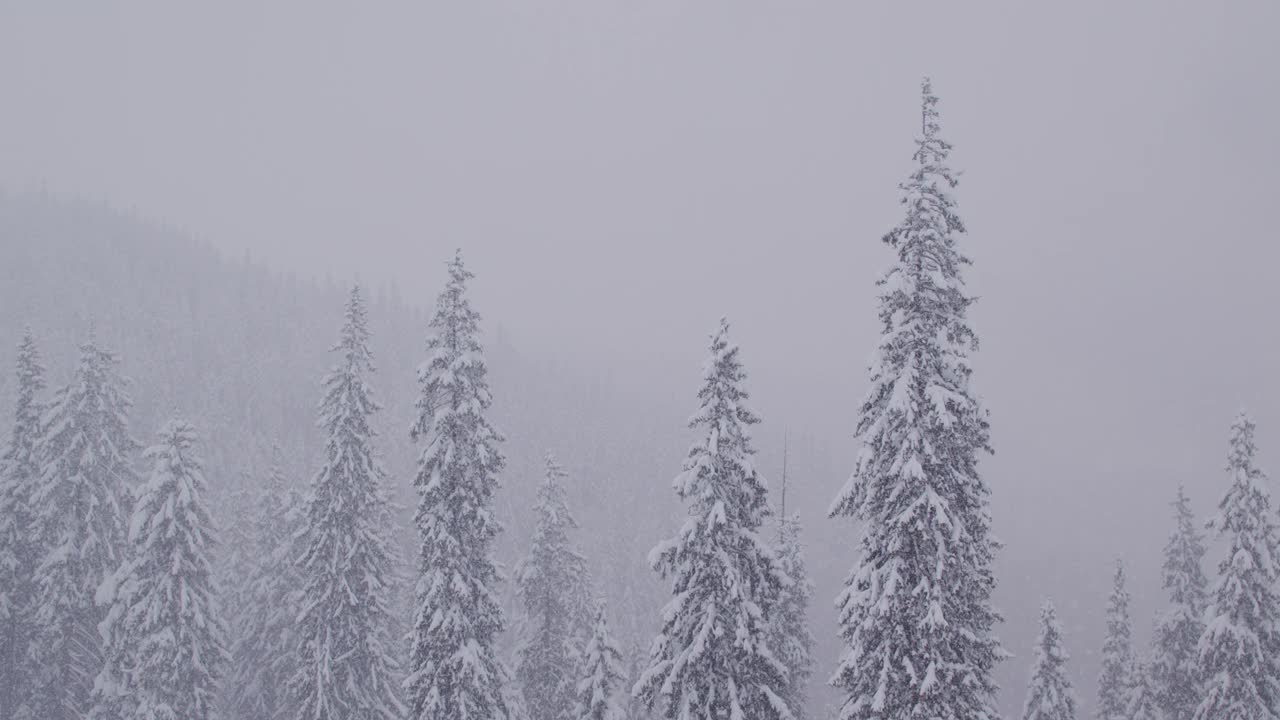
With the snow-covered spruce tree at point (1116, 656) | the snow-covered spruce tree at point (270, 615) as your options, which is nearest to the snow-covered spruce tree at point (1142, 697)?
the snow-covered spruce tree at point (1116, 656)

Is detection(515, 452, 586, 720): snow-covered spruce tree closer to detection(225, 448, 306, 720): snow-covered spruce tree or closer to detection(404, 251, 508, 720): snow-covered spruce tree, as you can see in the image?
detection(404, 251, 508, 720): snow-covered spruce tree

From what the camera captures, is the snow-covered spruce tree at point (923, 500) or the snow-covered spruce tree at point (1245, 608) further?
the snow-covered spruce tree at point (1245, 608)

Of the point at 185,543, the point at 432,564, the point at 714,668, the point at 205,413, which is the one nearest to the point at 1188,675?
the point at 714,668

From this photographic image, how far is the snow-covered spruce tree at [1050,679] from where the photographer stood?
90.0 feet

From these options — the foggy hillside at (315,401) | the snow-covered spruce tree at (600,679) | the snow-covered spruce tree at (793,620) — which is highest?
Answer: the foggy hillside at (315,401)

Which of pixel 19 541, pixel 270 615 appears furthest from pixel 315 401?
pixel 19 541

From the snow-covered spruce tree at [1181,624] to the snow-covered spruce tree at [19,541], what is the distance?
139 ft

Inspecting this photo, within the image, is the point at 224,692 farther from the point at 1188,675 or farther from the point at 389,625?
the point at 1188,675

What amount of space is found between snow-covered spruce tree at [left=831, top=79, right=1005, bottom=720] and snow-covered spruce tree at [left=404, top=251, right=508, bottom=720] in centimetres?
931

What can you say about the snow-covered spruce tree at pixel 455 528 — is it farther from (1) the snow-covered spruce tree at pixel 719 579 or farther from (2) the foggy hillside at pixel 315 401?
(2) the foggy hillside at pixel 315 401

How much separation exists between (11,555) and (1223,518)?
41.2 metres

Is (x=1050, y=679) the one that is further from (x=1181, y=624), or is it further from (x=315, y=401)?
(x=315, y=401)

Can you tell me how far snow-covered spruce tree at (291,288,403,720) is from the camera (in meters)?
24.2

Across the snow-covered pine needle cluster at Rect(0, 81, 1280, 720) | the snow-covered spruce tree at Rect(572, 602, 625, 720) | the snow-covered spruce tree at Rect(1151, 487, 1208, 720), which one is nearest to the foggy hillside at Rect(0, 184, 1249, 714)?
the snow-covered spruce tree at Rect(1151, 487, 1208, 720)
